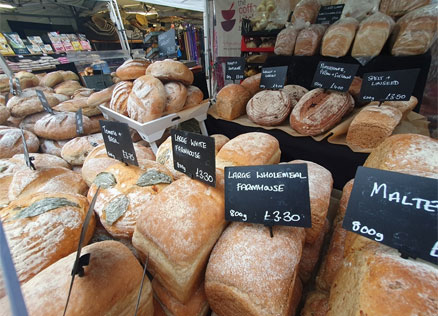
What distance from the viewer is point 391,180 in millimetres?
605

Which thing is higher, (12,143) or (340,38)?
(340,38)

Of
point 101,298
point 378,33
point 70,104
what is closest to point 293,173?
point 101,298

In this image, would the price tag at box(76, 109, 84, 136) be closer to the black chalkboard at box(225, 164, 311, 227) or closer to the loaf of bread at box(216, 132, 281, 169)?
the loaf of bread at box(216, 132, 281, 169)

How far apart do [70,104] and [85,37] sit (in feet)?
→ 7.96

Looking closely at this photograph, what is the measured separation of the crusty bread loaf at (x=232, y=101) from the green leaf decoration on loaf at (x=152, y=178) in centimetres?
141

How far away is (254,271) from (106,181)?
0.89 meters

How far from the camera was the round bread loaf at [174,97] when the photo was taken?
2.11 meters

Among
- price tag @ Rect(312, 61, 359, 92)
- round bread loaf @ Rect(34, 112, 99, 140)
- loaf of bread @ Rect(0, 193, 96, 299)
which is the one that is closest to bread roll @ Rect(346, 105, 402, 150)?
price tag @ Rect(312, 61, 359, 92)

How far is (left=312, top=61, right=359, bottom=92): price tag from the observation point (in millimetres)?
1768

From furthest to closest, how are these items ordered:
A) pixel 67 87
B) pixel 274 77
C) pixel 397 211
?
1. pixel 67 87
2. pixel 274 77
3. pixel 397 211

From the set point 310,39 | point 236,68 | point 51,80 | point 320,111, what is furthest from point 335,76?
point 51,80

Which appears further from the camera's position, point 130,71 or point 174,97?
point 130,71

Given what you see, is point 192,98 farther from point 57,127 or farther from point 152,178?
point 152,178

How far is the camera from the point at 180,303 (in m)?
0.87
